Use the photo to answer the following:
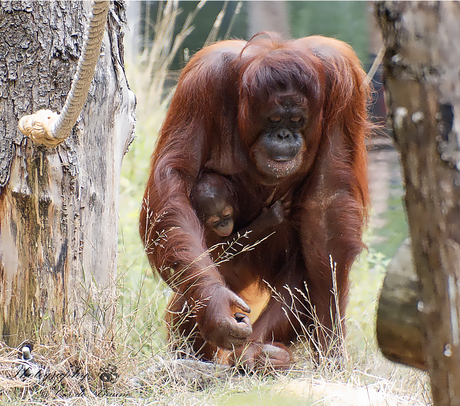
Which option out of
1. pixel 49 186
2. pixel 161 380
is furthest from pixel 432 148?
pixel 161 380

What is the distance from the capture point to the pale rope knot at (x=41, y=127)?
2.23 meters

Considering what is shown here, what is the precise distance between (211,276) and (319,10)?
12.7 m

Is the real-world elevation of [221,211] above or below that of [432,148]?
below

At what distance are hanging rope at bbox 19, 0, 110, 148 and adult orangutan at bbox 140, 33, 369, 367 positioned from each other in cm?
56

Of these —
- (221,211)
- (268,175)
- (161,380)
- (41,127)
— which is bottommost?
(161,380)

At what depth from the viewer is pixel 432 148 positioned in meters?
1.18

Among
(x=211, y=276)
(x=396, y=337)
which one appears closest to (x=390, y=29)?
(x=396, y=337)

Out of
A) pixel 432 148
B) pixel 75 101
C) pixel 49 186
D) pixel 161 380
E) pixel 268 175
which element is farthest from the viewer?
pixel 268 175

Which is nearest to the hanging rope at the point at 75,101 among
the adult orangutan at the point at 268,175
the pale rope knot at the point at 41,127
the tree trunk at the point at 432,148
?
the pale rope knot at the point at 41,127

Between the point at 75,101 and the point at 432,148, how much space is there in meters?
1.41

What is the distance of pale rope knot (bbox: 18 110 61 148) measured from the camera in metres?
2.23

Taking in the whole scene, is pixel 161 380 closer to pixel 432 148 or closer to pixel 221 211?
pixel 221 211

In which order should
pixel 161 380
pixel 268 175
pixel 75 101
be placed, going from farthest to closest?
pixel 268 175, pixel 161 380, pixel 75 101

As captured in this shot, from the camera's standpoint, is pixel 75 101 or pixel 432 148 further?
pixel 75 101
